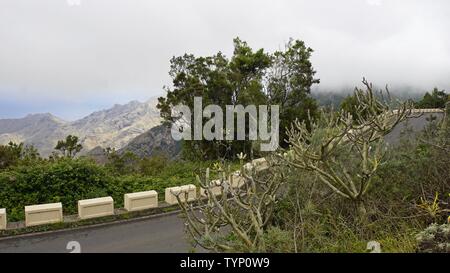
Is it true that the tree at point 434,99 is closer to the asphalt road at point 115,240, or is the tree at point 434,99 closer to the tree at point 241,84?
the tree at point 241,84

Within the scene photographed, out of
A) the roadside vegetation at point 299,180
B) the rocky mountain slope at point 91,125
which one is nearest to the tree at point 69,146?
the roadside vegetation at point 299,180

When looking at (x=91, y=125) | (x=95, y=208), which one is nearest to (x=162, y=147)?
(x=95, y=208)

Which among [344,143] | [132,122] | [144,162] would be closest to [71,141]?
[144,162]

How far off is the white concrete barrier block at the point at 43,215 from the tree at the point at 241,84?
9.50 meters

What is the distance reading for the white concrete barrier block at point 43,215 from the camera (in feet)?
29.9

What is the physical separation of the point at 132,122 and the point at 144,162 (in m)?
113

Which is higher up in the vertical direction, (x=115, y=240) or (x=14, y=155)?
(x=14, y=155)

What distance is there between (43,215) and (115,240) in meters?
2.09

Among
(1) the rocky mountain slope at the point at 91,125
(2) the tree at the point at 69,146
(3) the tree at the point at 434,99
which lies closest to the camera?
(2) the tree at the point at 69,146

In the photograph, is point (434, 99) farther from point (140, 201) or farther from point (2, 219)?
point (2, 219)

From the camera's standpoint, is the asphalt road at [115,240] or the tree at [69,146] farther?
the tree at [69,146]

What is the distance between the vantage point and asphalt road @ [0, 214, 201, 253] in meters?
8.12

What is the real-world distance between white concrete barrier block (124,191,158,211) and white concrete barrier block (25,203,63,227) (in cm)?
170

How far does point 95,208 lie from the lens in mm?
9852
